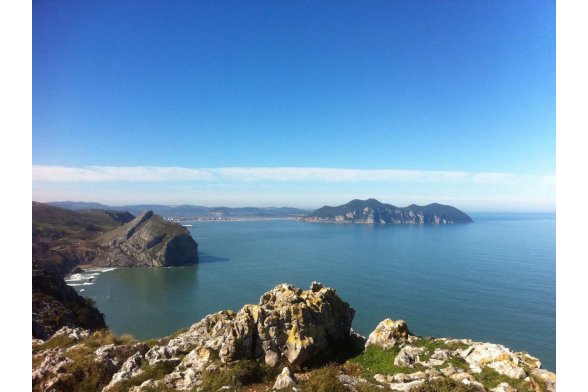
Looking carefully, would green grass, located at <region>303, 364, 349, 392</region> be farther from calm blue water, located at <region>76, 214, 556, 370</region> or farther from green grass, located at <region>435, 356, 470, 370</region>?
calm blue water, located at <region>76, 214, 556, 370</region>

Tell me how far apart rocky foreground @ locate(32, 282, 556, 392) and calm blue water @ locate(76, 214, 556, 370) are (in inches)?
1081

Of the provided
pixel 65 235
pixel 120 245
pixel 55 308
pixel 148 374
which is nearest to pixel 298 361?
pixel 148 374

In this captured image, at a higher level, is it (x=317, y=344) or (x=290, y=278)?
(x=317, y=344)

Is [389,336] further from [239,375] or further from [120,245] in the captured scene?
[120,245]

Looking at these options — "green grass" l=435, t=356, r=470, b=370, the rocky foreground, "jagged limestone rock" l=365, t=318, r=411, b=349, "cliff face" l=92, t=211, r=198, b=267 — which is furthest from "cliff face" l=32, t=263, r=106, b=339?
"cliff face" l=92, t=211, r=198, b=267

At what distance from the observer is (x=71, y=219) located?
409 ft

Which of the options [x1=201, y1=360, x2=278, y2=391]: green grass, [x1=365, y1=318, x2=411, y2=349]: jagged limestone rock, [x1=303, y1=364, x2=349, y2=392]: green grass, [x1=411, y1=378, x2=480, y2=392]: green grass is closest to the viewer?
[x1=411, y1=378, x2=480, y2=392]: green grass

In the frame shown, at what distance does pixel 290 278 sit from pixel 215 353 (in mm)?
53725

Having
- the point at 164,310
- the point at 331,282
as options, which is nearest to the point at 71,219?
the point at 164,310

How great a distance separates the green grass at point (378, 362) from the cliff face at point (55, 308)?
15.6m

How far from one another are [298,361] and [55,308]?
21881 mm

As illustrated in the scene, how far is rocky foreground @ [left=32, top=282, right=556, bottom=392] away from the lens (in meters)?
8.58

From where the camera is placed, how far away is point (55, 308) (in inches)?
913
